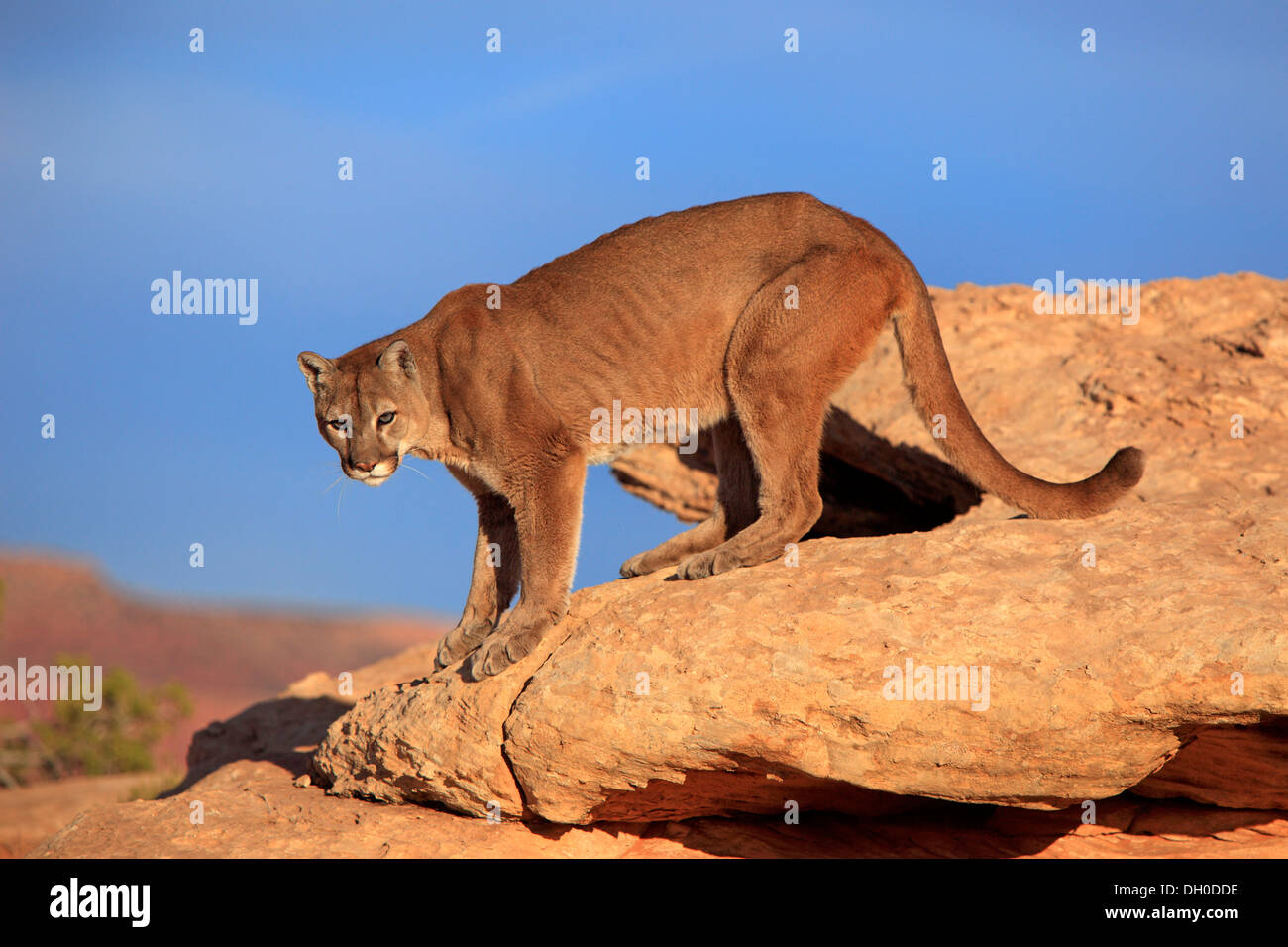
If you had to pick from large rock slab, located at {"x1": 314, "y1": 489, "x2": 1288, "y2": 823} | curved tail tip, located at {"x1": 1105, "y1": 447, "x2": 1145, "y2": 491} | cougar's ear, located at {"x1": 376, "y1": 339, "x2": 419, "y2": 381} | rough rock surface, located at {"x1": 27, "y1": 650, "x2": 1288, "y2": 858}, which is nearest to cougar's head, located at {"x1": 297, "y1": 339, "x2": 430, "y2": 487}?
cougar's ear, located at {"x1": 376, "y1": 339, "x2": 419, "y2": 381}

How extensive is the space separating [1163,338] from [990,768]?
5274 mm

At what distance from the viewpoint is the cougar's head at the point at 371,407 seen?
566 centimetres

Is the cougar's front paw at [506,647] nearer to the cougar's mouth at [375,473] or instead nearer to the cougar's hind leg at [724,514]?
the cougar's hind leg at [724,514]

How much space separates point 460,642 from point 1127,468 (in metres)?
3.53

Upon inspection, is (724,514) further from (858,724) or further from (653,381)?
(858,724)

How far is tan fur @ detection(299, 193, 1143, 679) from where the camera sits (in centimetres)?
564

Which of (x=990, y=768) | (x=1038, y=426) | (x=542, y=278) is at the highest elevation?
(x=542, y=278)

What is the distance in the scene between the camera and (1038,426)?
318 inches

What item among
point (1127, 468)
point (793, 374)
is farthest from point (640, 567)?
point (1127, 468)

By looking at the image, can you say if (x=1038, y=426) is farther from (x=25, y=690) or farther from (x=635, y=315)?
(x=25, y=690)

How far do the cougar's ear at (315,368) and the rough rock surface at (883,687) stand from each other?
1.66 m

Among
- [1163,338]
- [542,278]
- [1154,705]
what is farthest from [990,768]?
[1163,338]

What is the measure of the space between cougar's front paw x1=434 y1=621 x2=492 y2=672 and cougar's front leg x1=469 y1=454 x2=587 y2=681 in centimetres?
43

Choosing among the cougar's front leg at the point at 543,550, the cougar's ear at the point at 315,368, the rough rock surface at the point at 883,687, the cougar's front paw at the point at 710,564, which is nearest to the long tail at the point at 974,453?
the rough rock surface at the point at 883,687
